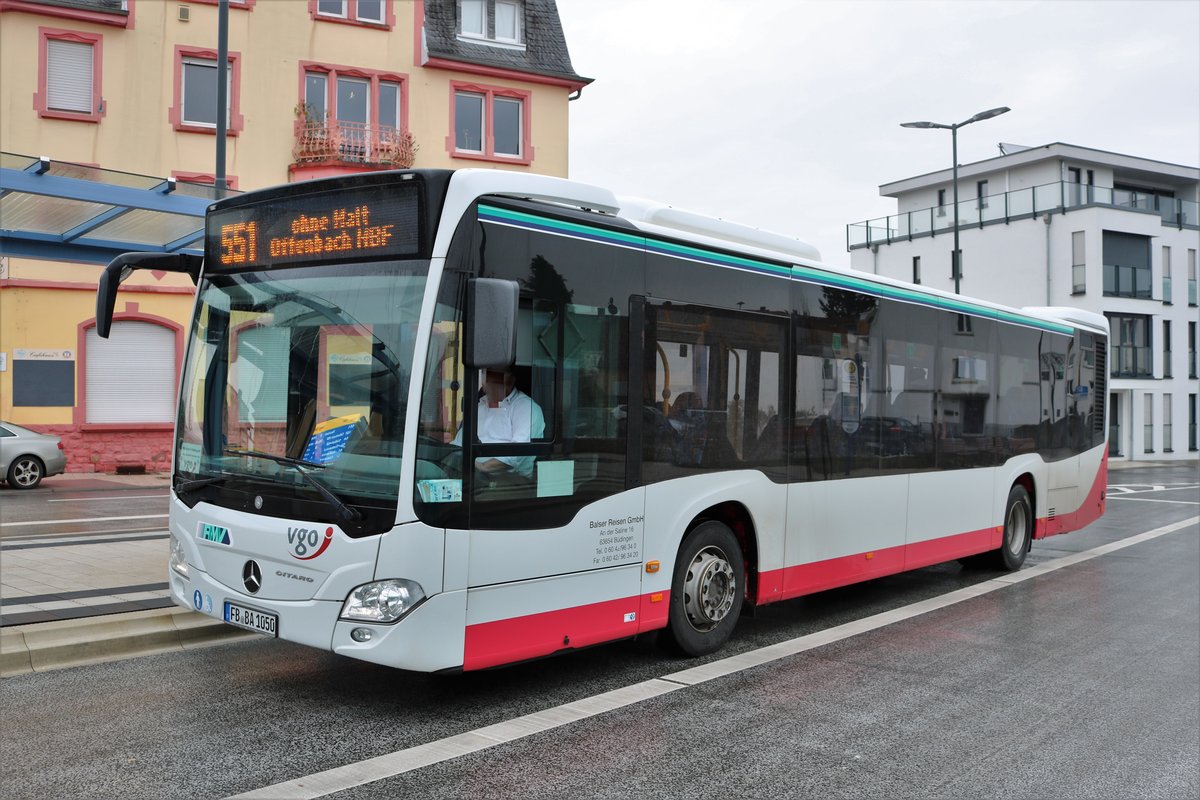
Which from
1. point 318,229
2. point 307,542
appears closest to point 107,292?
point 318,229

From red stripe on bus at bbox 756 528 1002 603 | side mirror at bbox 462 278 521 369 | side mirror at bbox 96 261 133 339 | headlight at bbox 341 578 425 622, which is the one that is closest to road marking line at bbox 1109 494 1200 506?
red stripe on bus at bbox 756 528 1002 603

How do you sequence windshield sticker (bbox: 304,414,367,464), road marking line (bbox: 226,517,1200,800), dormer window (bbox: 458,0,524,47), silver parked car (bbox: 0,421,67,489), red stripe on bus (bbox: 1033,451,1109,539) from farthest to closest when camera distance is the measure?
dormer window (bbox: 458,0,524,47) < silver parked car (bbox: 0,421,67,489) < red stripe on bus (bbox: 1033,451,1109,539) < windshield sticker (bbox: 304,414,367,464) < road marking line (bbox: 226,517,1200,800)

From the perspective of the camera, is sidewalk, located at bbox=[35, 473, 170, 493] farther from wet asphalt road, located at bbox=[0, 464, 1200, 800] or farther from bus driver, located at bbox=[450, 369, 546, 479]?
bus driver, located at bbox=[450, 369, 546, 479]

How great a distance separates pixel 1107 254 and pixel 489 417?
46.1 meters

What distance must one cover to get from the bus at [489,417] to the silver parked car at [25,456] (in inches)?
637

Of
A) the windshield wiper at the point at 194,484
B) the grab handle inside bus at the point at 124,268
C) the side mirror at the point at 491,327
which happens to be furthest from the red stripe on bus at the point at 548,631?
the grab handle inside bus at the point at 124,268

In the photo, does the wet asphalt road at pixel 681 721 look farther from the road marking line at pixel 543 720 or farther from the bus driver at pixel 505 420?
the bus driver at pixel 505 420

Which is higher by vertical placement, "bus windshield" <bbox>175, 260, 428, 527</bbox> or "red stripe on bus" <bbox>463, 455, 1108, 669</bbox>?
"bus windshield" <bbox>175, 260, 428, 527</bbox>

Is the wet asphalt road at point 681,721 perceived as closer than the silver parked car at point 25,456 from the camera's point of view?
Yes

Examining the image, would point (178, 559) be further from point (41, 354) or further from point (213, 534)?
point (41, 354)

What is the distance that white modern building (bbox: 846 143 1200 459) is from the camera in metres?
45.9

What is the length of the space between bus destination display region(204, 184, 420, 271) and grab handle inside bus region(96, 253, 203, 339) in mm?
174

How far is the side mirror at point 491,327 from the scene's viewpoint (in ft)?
17.9

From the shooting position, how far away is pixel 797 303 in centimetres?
830
